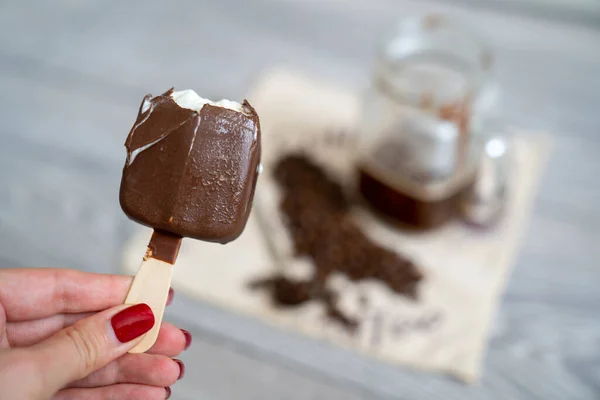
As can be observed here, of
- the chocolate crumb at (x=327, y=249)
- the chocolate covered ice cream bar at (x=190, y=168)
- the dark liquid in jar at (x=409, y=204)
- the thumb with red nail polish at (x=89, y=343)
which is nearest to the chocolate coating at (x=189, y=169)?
the chocolate covered ice cream bar at (x=190, y=168)

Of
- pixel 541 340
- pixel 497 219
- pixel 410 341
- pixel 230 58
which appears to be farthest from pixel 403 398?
pixel 230 58

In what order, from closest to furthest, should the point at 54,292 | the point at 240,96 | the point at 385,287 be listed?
the point at 54,292 → the point at 385,287 → the point at 240,96

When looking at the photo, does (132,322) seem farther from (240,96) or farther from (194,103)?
(240,96)

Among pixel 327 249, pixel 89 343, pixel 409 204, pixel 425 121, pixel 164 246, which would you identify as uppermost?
pixel 425 121

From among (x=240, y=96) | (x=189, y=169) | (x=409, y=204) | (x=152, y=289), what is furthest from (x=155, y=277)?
(x=240, y=96)

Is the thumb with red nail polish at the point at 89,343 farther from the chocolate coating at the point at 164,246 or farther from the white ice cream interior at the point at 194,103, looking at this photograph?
the white ice cream interior at the point at 194,103

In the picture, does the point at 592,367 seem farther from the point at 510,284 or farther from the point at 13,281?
the point at 13,281
